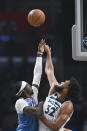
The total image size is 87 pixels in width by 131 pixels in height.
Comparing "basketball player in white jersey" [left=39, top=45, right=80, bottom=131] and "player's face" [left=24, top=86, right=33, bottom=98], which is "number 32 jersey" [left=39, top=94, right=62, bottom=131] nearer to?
"basketball player in white jersey" [left=39, top=45, right=80, bottom=131]

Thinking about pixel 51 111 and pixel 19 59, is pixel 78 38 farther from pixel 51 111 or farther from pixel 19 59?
pixel 19 59

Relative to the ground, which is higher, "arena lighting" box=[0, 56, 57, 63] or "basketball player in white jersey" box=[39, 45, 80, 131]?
"arena lighting" box=[0, 56, 57, 63]

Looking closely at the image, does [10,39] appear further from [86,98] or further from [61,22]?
[86,98]

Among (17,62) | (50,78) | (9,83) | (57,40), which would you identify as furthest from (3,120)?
(50,78)

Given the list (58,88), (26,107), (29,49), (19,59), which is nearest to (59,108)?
(58,88)

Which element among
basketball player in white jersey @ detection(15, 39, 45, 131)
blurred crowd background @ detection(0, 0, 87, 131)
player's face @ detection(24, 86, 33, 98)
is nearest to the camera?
basketball player in white jersey @ detection(15, 39, 45, 131)

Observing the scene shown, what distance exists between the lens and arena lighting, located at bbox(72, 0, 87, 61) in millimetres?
5734

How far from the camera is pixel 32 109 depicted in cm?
545

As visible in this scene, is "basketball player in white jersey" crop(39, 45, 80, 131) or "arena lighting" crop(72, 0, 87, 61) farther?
"arena lighting" crop(72, 0, 87, 61)

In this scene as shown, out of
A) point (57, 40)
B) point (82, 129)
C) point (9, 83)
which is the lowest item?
point (82, 129)

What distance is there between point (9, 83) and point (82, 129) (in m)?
1.69

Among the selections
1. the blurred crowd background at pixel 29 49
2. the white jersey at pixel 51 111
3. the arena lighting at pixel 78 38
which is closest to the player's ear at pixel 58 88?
the white jersey at pixel 51 111

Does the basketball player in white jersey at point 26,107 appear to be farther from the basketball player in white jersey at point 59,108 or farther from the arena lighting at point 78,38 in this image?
the arena lighting at point 78,38

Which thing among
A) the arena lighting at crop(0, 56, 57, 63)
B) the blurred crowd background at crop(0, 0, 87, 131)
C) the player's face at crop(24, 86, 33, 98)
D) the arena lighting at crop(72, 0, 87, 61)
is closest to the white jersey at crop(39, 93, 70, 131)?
the player's face at crop(24, 86, 33, 98)
